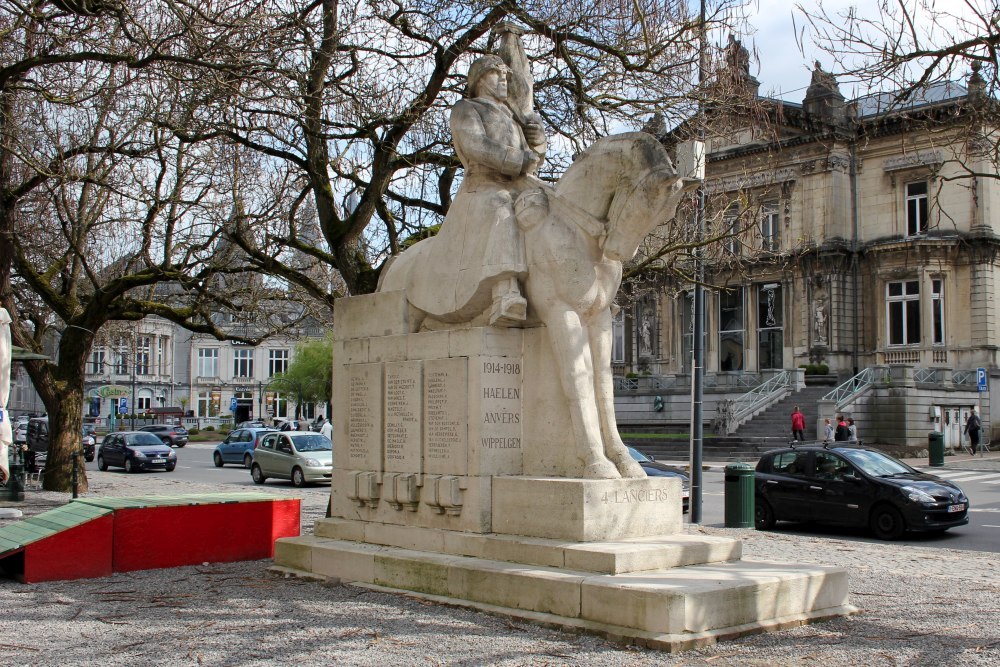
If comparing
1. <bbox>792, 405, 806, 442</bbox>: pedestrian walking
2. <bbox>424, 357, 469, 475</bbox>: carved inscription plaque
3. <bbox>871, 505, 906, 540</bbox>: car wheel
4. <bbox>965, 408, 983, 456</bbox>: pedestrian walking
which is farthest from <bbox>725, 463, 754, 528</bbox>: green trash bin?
<bbox>965, 408, 983, 456</bbox>: pedestrian walking

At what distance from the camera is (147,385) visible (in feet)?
334

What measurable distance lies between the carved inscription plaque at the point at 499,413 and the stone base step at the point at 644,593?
89 centimetres

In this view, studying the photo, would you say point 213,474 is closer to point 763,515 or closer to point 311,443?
point 311,443

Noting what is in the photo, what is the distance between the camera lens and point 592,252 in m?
8.79

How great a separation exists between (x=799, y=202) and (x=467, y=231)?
1727 inches

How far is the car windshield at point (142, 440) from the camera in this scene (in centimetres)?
3719

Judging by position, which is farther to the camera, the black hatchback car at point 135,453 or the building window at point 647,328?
the building window at point 647,328

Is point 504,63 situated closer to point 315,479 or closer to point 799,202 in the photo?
point 315,479

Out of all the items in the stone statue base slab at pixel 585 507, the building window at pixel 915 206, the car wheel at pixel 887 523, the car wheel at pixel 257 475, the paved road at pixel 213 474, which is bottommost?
the paved road at pixel 213 474

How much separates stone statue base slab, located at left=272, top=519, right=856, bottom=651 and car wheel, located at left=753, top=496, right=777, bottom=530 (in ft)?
31.8

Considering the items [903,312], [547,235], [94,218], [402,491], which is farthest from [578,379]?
[903,312]

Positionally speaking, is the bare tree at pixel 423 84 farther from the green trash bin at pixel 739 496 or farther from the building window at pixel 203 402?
the building window at pixel 203 402

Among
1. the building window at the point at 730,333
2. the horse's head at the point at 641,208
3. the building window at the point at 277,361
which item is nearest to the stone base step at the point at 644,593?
the horse's head at the point at 641,208

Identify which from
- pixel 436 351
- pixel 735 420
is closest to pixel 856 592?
pixel 436 351
